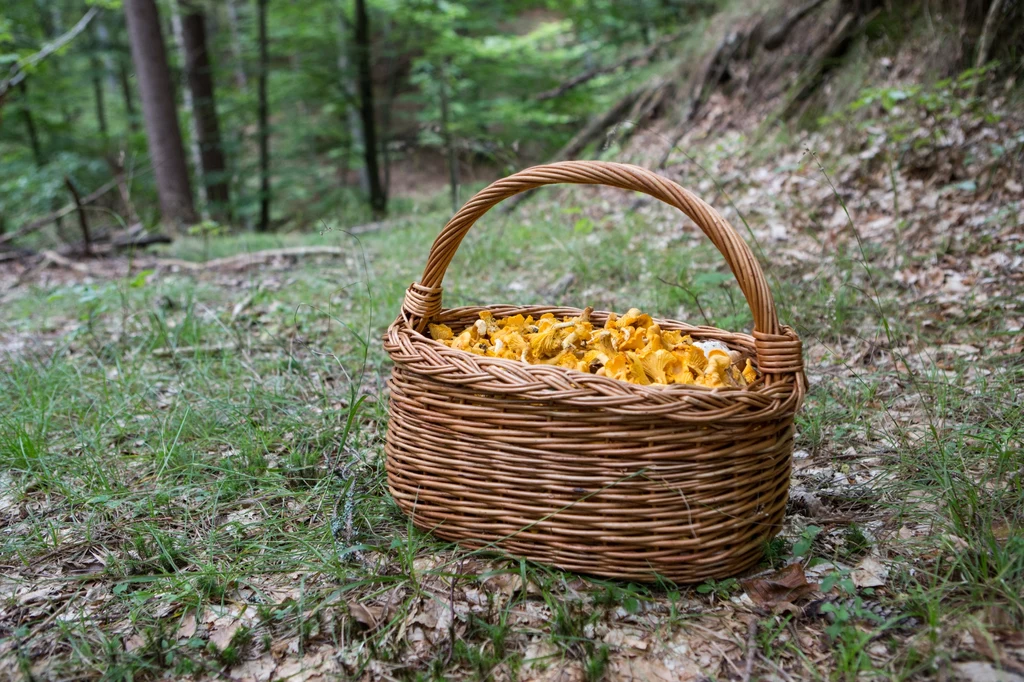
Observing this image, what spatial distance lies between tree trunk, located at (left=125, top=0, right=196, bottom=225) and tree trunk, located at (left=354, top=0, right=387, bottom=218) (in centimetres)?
211

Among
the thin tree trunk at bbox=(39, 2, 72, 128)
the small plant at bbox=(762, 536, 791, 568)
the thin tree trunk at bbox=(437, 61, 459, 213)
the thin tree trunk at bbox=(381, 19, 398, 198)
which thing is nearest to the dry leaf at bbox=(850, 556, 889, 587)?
the small plant at bbox=(762, 536, 791, 568)

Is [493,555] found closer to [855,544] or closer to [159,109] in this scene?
[855,544]

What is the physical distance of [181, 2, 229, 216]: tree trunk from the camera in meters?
8.52

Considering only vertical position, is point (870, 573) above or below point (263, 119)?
above

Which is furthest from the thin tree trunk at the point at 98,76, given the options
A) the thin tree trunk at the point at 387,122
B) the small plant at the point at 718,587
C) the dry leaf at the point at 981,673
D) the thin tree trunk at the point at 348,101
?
the dry leaf at the point at 981,673

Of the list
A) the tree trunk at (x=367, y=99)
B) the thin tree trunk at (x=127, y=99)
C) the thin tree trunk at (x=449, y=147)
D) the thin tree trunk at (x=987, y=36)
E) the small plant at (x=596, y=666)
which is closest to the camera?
the small plant at (x=596, y=666)

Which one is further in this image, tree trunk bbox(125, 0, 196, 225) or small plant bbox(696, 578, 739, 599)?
tree trunk bbox(125, 0, 196, 225)

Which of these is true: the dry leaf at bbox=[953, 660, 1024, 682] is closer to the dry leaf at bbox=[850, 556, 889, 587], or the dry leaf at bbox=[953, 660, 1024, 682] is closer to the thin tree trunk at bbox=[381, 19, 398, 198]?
the dry leaf at bbox=[850, 556, 889, 587]

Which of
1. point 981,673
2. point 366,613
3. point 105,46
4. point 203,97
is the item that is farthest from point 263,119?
point 981,673

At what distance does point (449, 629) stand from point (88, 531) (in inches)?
40.2

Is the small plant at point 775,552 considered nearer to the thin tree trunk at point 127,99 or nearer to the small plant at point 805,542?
the small plant at point 805,542

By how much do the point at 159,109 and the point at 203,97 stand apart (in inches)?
59.4

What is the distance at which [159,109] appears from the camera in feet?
23.8

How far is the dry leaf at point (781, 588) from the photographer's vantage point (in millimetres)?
1439
